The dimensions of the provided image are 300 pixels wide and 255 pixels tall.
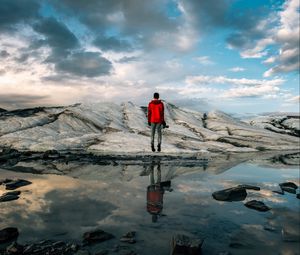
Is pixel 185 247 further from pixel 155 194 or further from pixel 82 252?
pixel 155 194

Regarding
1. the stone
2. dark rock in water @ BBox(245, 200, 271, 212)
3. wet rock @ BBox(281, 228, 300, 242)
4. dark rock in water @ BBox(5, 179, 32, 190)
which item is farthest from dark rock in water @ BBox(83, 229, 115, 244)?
dark rock in water @ BBox(5, 179, 32, 190)

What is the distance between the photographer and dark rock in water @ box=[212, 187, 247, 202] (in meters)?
7.56

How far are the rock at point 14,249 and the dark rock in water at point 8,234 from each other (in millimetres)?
388

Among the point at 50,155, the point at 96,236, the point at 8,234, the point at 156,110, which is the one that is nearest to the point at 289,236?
the point at 96,236

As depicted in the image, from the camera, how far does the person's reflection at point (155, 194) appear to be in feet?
21.1

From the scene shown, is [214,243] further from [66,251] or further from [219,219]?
[66,251]

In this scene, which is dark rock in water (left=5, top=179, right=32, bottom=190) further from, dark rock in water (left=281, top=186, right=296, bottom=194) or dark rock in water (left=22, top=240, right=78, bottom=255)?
dark rock in water (left=281, top=186, right=296, bottom=194)

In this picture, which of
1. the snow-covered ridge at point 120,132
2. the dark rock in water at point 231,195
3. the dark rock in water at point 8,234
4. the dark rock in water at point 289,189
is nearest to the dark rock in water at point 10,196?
the dark rock in water at point 8,234

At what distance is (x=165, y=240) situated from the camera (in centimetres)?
493

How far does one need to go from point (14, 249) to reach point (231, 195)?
4.93 meters

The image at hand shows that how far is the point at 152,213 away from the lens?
6.28m

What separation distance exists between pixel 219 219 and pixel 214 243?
119 cm

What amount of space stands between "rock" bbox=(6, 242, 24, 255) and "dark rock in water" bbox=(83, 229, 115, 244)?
2.91 ft

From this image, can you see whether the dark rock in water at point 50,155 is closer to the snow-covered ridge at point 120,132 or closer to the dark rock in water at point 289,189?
the snow-covered ridge at point 120,132
